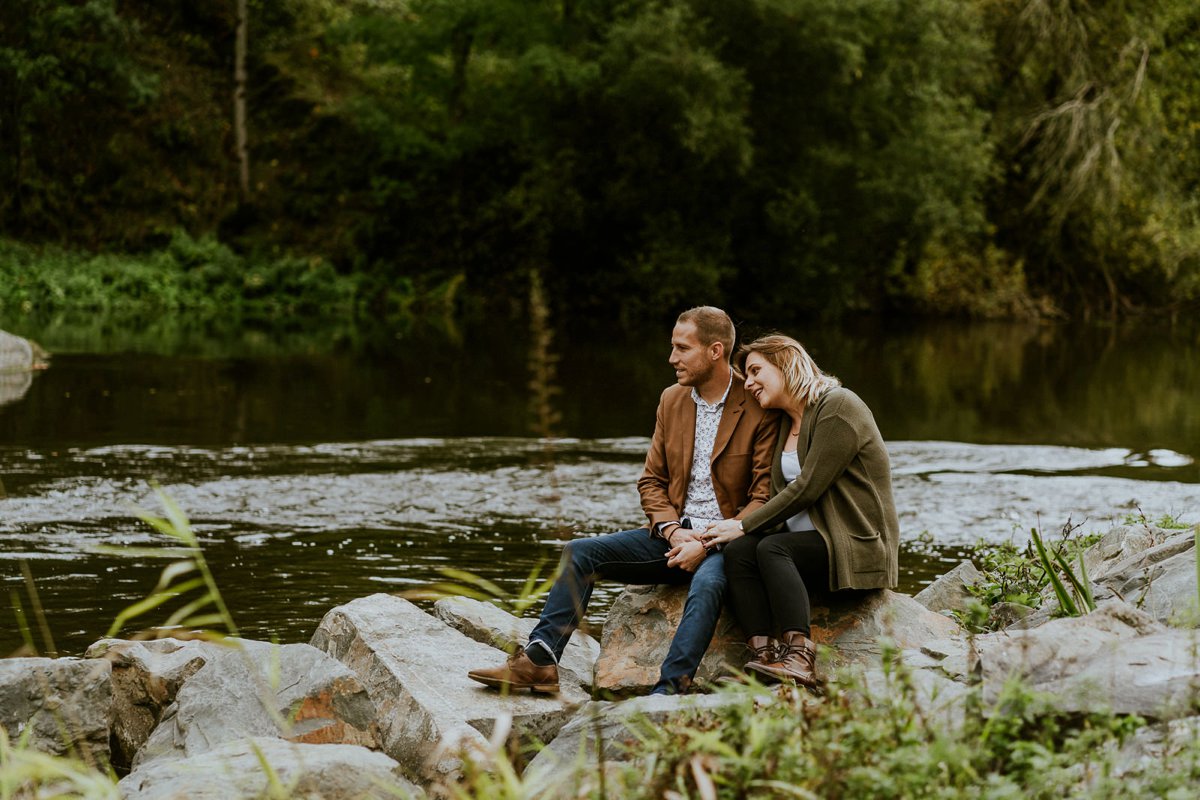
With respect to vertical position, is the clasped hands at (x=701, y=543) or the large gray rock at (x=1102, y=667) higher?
the large gray rock at (x=1102, y=667)

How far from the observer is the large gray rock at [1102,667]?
3.87 meters

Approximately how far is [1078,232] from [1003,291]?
2.26 metres

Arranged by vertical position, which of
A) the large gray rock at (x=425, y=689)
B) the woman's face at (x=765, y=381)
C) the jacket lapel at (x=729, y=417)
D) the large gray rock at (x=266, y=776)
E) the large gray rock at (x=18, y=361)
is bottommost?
the large gray rock at (x=18, y=361)

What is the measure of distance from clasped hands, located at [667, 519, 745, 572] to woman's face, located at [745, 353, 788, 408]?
52cm

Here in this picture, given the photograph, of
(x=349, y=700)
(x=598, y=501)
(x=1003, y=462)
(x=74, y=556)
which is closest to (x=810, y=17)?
(x=1003, y=462)

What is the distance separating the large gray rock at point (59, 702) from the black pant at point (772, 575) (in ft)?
8.02

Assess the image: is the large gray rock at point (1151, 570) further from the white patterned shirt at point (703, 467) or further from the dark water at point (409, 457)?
the white patterned shirt at point (703, 467)

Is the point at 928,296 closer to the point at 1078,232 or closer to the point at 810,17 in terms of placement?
the point at 1078,232

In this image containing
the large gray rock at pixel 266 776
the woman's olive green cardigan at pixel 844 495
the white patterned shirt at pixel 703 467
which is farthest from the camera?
the white patterned shirt at pixel 703 467

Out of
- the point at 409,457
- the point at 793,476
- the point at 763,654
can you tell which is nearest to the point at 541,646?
the point at 763,654

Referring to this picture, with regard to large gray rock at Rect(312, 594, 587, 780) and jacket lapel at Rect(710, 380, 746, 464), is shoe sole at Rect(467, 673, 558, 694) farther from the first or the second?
jacket lapel at Rect(710, 380, 746, 464)

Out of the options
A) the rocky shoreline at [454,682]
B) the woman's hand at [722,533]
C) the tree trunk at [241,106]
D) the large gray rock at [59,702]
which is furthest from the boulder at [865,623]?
the tree trunk at [241,106]

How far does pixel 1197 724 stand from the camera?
3.75 m

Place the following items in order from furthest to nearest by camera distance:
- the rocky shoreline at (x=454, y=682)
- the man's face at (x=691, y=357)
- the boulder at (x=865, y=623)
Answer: the man's face at (x=691, y=357) < the boulder at (x=865, y=623) < the rocky shoreline at (x=454, y=682)
